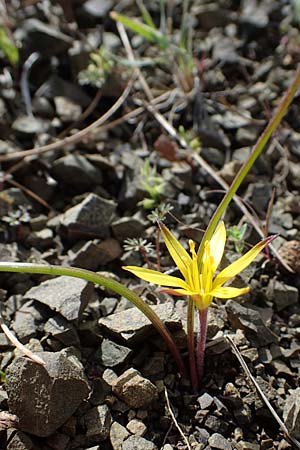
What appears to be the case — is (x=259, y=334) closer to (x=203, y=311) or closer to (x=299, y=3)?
(x=203, y=311)

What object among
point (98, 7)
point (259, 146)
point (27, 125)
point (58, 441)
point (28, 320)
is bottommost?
point (58, 441)

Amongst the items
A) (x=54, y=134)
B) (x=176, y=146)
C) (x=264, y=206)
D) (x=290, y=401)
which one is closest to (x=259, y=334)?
(x=290, y=401)

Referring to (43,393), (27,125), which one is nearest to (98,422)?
(43,393)

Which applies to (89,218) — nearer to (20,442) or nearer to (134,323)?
(134,323)

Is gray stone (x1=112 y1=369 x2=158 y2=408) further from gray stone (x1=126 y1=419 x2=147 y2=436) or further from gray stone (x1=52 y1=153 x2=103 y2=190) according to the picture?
gray stone (x1=52 y1=153 x2=103 y2=190)

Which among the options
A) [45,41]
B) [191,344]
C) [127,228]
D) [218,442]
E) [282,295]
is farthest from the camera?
[45,41]

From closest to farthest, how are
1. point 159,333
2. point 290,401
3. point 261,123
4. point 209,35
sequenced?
point 290,401 < point 159,333 < point 261,123 < point 209,35

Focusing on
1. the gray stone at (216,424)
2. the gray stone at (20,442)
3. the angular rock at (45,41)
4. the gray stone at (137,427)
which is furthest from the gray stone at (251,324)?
the angular rock at (45,41)
